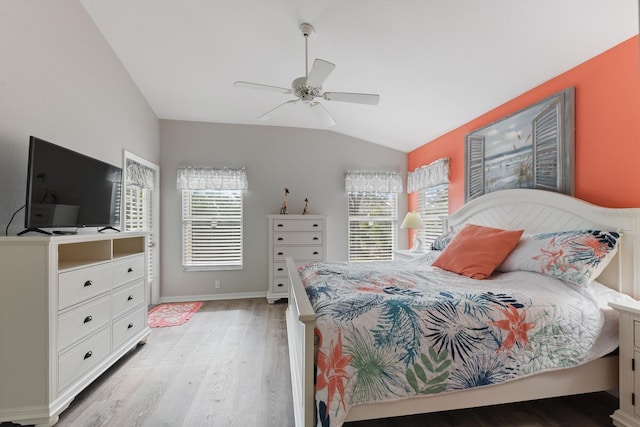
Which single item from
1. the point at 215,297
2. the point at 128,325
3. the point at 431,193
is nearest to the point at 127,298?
the point at 128,325

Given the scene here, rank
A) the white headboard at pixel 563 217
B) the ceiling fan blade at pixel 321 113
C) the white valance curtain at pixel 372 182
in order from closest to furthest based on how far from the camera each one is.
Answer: the white headboard at pixel 563 217, the ceiling fan blade at pixel 321 113, the white valance curtain at pixel 372 182

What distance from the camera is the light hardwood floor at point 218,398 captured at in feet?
5.50

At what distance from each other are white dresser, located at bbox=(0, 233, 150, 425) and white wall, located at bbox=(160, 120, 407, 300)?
2.18 meters

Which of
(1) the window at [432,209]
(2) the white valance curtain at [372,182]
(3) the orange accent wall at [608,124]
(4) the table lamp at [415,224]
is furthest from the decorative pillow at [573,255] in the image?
(2) the white valance curtain at [372,182]

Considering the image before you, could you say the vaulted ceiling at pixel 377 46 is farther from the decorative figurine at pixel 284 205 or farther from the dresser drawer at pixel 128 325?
the dresser drawer at pixel 128 325

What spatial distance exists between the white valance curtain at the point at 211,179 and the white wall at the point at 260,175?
141 millimetres

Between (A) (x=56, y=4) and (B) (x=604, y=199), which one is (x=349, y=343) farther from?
(A) (x=56, y=4)

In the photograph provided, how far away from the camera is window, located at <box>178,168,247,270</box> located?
4175 millimetres

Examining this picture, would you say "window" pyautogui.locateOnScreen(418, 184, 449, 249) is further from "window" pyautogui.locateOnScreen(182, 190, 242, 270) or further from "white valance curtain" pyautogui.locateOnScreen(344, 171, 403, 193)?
"window" pyautogui.locateOnScreen(182, 190, 242, 270)

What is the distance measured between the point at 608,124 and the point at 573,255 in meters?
1.00

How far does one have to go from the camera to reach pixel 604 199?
78.8 inches

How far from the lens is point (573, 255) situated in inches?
69.6

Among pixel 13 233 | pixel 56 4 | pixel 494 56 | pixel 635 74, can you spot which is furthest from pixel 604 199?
pixel 56 4

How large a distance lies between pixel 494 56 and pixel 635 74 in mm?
848
